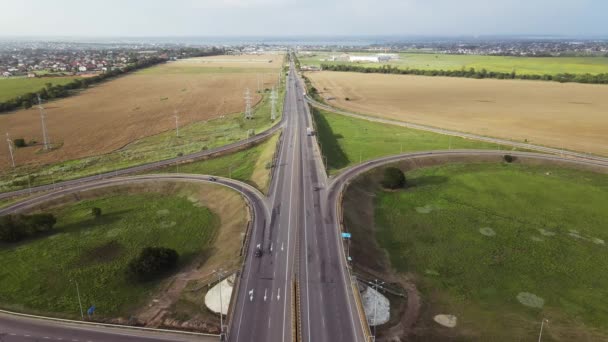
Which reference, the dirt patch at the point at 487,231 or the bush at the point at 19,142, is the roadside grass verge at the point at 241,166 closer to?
the dirt patch at the point at 487,231

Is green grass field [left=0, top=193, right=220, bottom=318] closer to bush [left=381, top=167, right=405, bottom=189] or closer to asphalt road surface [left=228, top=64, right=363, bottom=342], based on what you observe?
asphalt road surface [left=228, top=64, right=363, bottom=342]

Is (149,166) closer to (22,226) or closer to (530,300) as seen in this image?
(22,226)

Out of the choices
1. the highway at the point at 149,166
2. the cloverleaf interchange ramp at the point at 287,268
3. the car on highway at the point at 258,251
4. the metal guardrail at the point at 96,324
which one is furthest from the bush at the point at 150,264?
the highway at the point at 149,166

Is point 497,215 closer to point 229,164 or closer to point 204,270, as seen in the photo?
point 204,270

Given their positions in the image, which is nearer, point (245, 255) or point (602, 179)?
point (245, 255)

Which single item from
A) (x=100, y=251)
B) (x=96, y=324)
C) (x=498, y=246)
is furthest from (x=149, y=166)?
(x=498, y=246)

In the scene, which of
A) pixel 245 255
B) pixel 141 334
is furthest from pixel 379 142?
pixel 141 334
